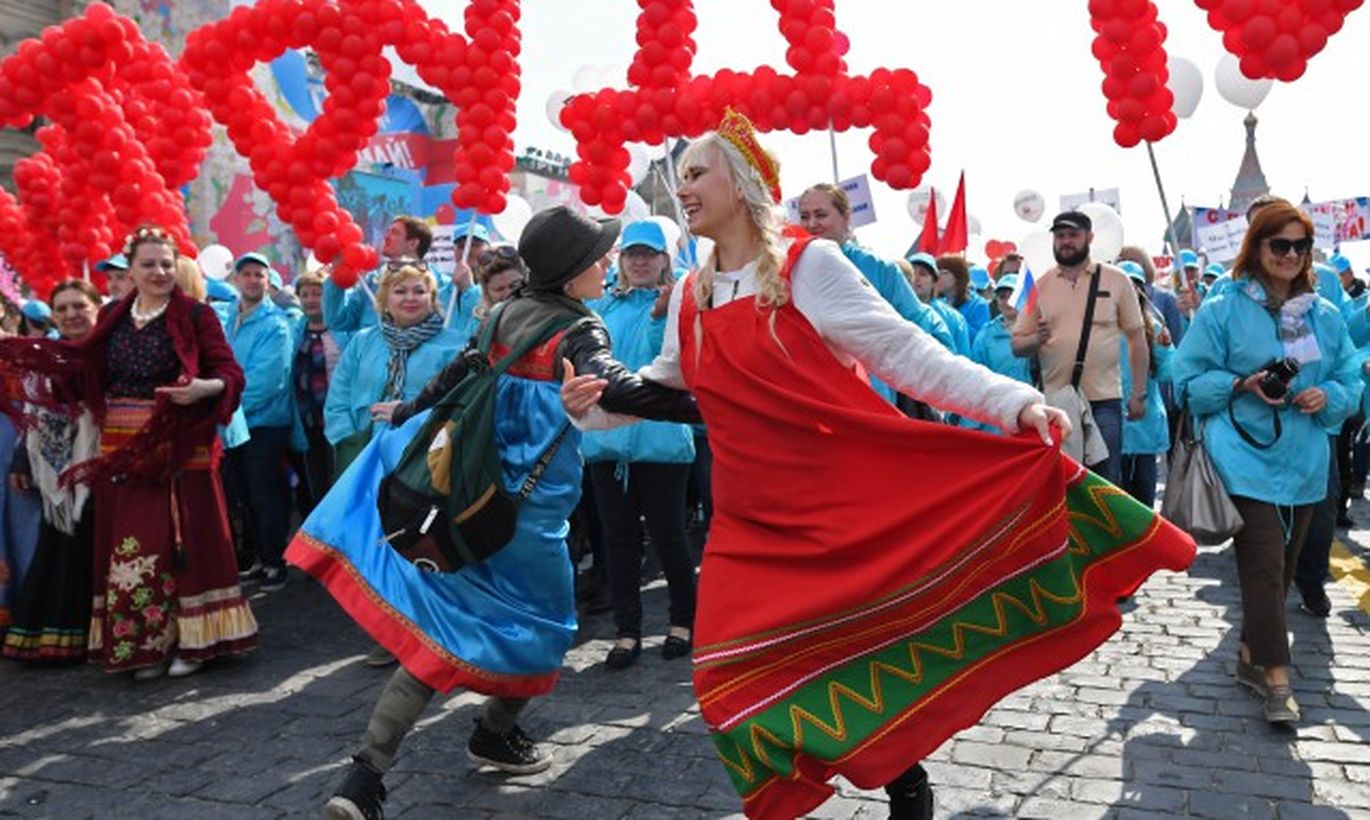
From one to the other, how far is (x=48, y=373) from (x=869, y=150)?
5.73 meters

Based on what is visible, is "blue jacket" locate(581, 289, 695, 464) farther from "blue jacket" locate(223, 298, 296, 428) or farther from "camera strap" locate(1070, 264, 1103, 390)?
"blue jacket" locate(223, 298, 296, 428)

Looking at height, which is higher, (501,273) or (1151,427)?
(501,273)

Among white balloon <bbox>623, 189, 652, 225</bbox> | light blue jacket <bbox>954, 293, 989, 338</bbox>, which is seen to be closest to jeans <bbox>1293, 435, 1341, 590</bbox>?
light blue jacket <bbox>954, 293, 989, 338</bbox>

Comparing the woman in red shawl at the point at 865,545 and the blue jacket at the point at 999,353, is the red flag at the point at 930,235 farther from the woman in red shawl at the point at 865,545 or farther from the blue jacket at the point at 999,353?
the woman in red shawl at the point at 865,545

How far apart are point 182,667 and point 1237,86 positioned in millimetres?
7081

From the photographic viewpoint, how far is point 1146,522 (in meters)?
2.94

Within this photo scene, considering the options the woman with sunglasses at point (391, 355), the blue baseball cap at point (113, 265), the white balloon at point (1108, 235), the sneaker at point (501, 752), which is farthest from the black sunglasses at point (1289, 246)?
the blue baseball cap at point (113, 265)

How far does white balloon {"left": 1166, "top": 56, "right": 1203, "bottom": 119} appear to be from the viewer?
7711mm

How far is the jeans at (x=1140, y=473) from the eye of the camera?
7504mm

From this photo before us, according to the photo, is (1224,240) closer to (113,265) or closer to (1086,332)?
(1086,332)

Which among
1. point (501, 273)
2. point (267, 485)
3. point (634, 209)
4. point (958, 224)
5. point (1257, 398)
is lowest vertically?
point (267, 485)

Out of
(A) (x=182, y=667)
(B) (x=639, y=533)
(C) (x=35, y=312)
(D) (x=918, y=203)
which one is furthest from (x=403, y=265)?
(D) (x=918, y=203)

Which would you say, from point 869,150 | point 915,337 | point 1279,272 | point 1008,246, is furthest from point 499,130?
point 1008,246

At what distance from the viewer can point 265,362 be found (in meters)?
7.43
